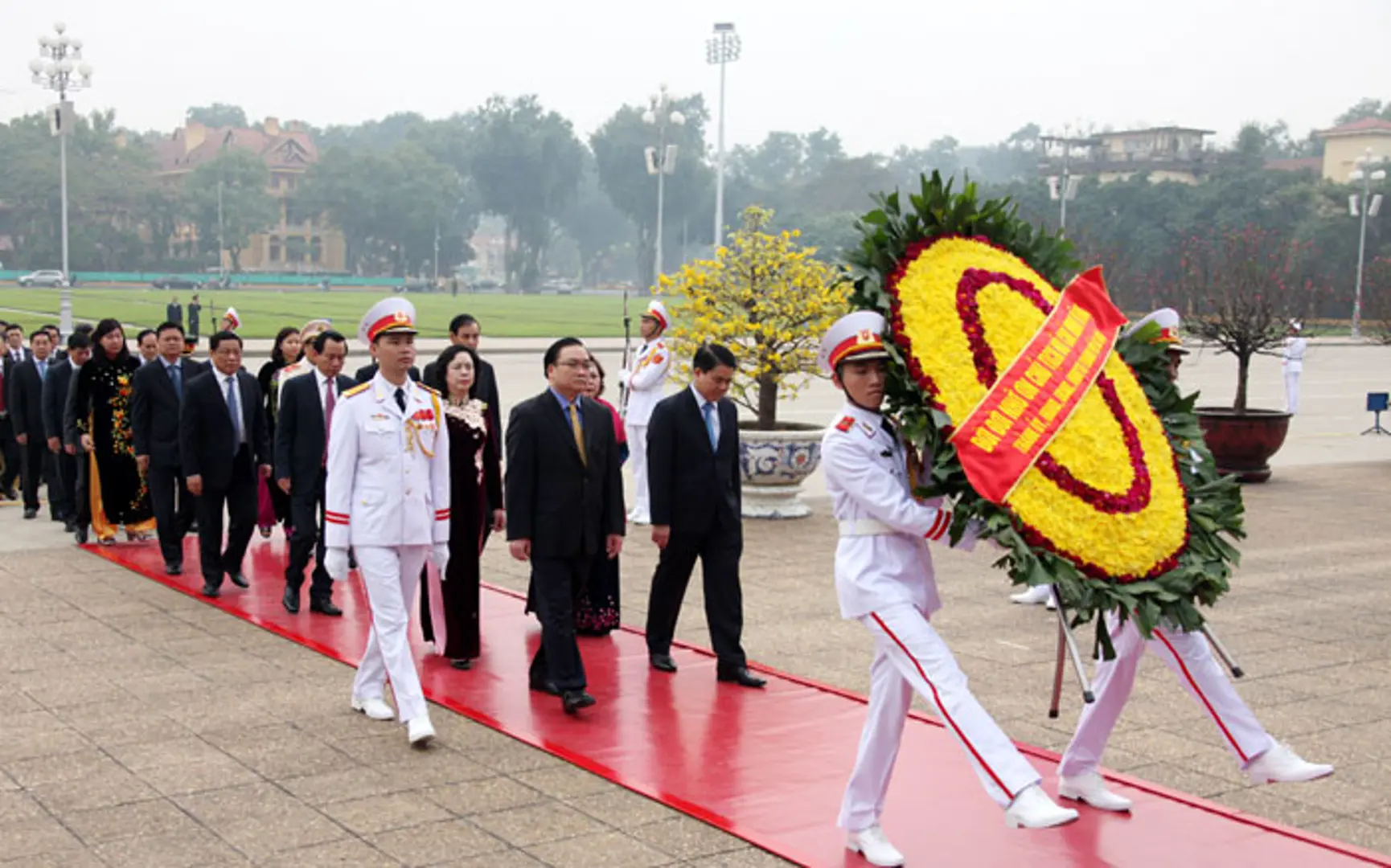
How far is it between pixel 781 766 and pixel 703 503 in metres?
1.69

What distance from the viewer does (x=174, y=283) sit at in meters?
81.2

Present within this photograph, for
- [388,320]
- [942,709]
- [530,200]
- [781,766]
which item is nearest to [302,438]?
[388,320]

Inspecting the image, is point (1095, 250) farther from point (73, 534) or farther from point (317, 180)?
point (317, 180)

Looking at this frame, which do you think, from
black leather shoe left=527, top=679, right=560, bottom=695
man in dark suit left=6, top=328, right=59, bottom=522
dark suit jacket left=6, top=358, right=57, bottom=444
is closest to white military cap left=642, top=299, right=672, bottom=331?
black leather shoe left=527, top=679, right=560, bottom=695

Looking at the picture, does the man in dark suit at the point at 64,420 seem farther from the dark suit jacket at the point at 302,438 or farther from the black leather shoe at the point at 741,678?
the black leather shoe at the point at 741,678

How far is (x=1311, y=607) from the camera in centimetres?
933

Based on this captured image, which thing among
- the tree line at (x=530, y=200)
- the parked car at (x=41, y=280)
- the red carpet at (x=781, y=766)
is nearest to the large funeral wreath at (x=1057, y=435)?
the red carpet at (x=781, y=766)

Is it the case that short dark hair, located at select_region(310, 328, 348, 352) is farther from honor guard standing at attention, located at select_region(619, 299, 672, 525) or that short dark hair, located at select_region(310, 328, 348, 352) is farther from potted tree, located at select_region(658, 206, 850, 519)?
potted tree, located at select_region(658, 206, 850, 519)

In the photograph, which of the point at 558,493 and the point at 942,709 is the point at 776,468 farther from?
the point at 942,709

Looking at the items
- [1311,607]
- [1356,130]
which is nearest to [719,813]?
[1311,607]

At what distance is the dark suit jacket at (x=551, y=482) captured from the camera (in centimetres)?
684

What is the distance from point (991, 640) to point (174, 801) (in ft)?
15.0

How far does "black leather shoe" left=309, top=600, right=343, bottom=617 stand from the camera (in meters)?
8.73

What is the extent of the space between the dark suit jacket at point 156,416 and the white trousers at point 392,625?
386 cm
